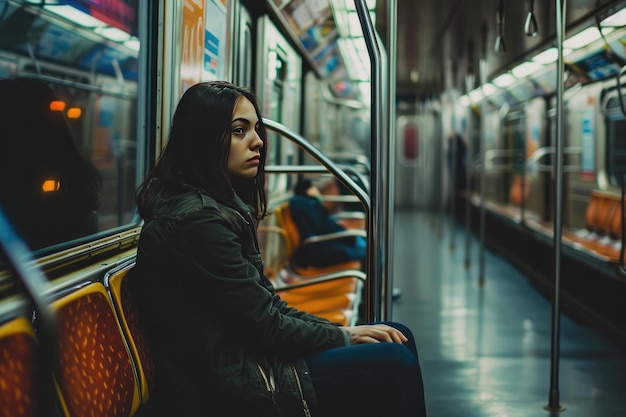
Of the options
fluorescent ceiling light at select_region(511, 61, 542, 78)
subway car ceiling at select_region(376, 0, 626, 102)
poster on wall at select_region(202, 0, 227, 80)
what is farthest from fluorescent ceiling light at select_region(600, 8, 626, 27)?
poster on wall at select_region(202, 0, 227, 80)

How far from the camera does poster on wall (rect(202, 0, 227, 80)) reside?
3.21m

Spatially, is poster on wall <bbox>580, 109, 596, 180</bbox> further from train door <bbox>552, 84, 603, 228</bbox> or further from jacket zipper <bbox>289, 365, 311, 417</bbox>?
jacket zipper <bbox>289, 365, 311, 417</bbox>

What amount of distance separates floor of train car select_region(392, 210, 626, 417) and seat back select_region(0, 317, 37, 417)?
133cm

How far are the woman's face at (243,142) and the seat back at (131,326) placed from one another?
427mm

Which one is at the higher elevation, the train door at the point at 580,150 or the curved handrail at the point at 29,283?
the train door at the point at 580,150

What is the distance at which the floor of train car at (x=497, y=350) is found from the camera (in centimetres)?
321

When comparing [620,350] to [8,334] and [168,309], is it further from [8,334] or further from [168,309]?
→ [8,334]

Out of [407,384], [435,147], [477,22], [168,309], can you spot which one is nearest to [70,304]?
[168,309]

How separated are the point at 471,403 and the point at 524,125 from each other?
7653 millimetres

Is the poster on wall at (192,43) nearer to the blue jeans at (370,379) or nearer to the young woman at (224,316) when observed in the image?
the young woman at (224,316)

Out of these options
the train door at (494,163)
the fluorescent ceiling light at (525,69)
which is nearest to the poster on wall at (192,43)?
the fluorescent ceiling light at (525,69)

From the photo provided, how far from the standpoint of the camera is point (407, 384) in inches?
69.5

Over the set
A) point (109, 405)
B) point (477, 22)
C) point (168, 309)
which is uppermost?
point (477, 22)

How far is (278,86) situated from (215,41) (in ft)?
7.46
